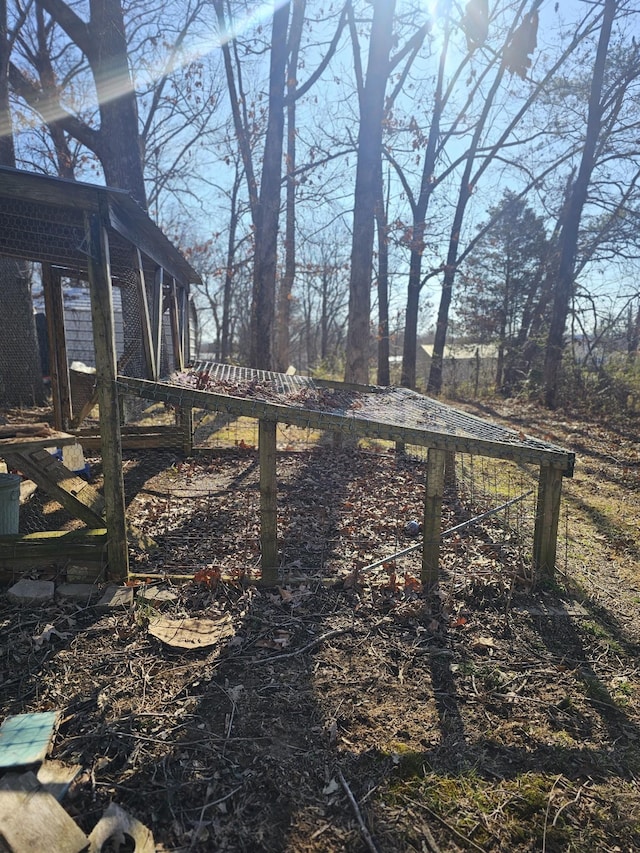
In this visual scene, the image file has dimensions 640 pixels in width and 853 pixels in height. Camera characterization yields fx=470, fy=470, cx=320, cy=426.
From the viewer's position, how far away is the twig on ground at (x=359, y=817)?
1757 millimetres

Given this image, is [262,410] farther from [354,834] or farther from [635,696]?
[635,696]

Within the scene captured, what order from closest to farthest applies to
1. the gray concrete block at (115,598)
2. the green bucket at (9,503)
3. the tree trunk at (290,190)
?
the gray concrete block at (115,598) < the green bucket at (9,503) < the tree trunk at (290,190)

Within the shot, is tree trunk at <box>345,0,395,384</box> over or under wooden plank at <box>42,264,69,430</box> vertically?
over

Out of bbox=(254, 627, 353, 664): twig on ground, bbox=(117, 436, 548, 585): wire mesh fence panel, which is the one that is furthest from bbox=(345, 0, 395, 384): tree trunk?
bbox=(254, 627, 353, 664): twig on ground

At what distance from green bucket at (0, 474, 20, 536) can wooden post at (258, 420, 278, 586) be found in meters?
2.11

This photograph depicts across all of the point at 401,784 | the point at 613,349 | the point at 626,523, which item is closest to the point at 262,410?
the point at 401,784

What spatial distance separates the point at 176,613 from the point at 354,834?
6.08 feet

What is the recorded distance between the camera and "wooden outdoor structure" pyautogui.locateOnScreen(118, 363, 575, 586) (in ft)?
10.9

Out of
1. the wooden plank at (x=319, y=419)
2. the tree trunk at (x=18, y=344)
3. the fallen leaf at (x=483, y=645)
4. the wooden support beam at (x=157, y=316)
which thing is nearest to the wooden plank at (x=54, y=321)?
the wooden support beam at (x=157, y=316)

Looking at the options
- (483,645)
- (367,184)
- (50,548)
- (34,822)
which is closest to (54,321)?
(50,548)

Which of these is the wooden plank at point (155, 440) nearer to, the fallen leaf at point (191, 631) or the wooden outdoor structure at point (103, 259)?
the wooden outdoor structure at point (103, 259)

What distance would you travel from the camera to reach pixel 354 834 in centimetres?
181

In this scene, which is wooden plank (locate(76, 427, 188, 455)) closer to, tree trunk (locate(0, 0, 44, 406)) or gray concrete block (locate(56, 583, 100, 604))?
gray concrete block (locate(56, 583, 100, 604))

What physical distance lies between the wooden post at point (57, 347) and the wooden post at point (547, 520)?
5947 mm
